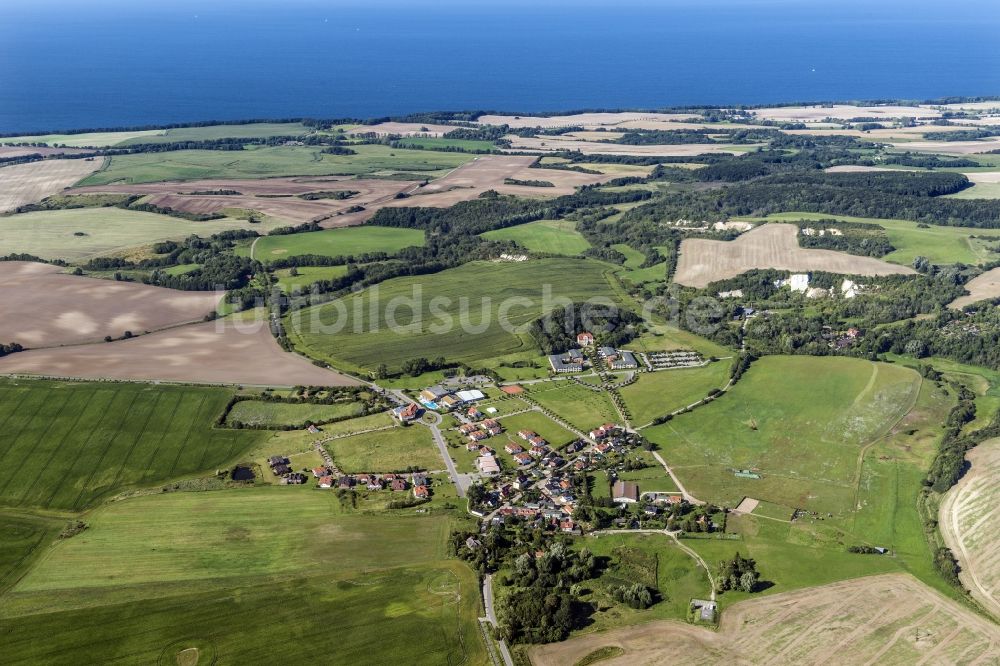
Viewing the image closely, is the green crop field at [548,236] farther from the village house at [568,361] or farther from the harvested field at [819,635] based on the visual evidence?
the harvested field at [819,635]

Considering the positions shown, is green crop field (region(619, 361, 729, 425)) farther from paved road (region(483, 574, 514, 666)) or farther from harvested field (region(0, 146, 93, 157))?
harvested field (region(0, 146, 93, 157))

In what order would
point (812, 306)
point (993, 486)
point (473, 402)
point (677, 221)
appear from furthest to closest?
point (677, 221), point (812, 306), point (473, 402), point (993, 486)

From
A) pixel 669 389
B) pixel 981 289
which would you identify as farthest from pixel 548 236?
pixel 981 289

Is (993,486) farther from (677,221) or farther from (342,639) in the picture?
(677,221)

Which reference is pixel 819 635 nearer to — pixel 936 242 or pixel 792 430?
pixel 792 430

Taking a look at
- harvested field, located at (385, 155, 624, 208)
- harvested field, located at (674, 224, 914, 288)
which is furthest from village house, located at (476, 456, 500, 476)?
harvested field, located at (385, 155, 624, 208)

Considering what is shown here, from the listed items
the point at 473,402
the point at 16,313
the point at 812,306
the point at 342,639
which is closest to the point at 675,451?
the point at 473,402
